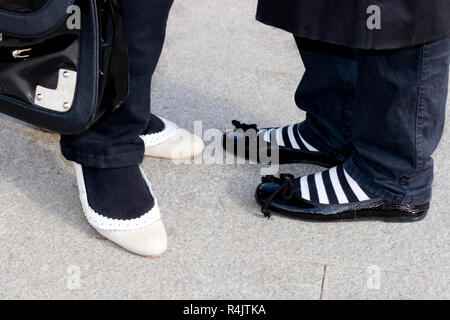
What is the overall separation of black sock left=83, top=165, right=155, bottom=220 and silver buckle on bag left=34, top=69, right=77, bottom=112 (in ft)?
0.81

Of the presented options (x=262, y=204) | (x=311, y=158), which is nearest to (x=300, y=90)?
(x=311, y=158)

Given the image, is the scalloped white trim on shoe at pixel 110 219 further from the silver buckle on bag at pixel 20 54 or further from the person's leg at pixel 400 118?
the person's leg at pixel 400 118

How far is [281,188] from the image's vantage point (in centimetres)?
176

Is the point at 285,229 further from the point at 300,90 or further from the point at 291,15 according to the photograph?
the point at 291,15

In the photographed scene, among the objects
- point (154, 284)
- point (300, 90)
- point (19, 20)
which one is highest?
point (19, 20)

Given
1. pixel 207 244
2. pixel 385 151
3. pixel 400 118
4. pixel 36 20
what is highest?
→ pixel 36 20

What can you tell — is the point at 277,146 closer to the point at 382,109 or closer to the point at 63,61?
the point at 382,109

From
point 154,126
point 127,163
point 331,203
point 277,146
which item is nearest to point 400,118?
point 331,203

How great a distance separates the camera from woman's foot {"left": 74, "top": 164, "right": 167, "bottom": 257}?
162cm

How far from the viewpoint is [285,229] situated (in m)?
1.74

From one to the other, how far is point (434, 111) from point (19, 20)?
91 centimetres

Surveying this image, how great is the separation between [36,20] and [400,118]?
0.81 metres

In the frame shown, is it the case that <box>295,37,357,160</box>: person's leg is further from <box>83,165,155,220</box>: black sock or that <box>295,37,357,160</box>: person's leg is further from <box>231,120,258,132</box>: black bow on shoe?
<box>83,165,155,220</box>: black sock

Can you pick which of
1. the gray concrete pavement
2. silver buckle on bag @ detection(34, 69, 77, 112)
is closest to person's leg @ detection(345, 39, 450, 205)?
the gray concrete pavement
